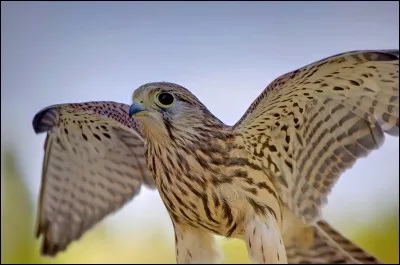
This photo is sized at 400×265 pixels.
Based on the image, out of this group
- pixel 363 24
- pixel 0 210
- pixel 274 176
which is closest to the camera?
pixel 274 176

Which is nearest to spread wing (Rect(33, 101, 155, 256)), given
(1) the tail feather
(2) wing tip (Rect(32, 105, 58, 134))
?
(2) wing tip (Rect(32, 105, 58, 134))

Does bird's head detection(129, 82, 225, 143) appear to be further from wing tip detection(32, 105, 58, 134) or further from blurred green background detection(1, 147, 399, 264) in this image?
blurred green background detection(1, 147, 399, 264)

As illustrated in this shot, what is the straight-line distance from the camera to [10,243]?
4.39 feet

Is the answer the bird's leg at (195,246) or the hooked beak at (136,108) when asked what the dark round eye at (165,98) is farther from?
the bird's leg at (195,246)

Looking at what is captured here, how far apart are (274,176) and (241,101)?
16 cm

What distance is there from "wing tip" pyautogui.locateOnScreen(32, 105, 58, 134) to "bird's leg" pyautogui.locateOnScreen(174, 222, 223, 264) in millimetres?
282

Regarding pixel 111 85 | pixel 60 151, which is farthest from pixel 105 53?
pixel 60 151

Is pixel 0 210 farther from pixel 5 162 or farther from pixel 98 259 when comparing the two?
pixel 98 259

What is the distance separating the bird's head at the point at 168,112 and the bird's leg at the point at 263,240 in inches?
6.6

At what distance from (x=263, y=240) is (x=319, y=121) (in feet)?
0.72

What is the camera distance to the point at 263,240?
89 centimetres

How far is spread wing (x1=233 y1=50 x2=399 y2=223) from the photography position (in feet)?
2.95

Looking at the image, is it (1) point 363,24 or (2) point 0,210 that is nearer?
(1) point 363,24

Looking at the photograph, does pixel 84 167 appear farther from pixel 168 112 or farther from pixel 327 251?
pixel 327 251
